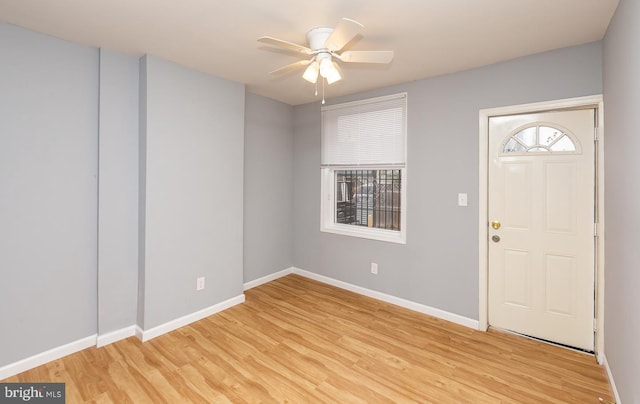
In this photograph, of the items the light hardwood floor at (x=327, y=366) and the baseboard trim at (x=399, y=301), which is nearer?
the light hardwood floor at (x=327, y=366)

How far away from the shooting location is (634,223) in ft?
5.15

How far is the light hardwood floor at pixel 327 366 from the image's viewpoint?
6.67 feet

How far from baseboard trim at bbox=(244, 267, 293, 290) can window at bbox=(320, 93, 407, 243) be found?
96 centimetres

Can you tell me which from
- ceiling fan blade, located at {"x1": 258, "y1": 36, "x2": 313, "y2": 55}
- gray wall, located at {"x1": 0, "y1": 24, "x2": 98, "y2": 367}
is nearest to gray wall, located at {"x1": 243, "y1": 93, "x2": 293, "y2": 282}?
gray wall, located at {"x1": 0, "y1": 24, "x2": 98, "y2": 367}

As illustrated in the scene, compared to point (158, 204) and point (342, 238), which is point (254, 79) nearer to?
point (158, 204)

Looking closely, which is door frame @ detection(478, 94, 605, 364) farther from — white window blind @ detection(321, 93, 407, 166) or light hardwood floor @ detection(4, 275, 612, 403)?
white window blind @ detection(321, 93, 407, 166)

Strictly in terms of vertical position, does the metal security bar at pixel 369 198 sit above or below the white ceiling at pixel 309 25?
below

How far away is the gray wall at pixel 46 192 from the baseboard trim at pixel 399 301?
102 inches

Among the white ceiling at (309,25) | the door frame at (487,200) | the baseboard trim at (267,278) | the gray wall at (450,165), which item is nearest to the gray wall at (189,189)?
the white ceiling at (309,25)

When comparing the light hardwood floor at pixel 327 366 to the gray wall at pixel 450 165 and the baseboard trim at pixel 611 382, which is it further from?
the gray wall at pixel 450 165

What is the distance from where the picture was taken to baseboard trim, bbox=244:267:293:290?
3987 millimetres

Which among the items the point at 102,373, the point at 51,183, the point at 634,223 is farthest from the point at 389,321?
the point at 51,183

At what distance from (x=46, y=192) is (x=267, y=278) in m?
2.63

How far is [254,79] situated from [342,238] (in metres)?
2.24
